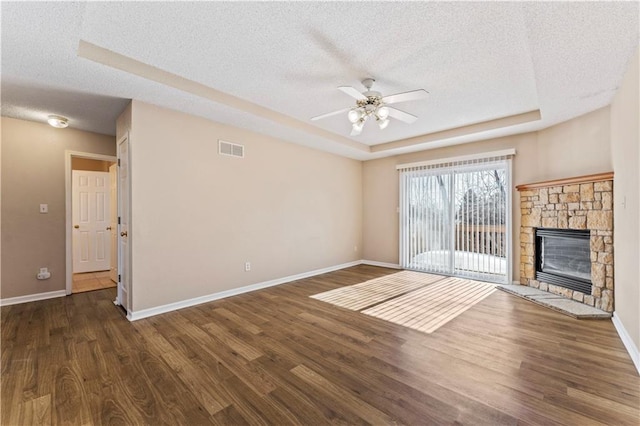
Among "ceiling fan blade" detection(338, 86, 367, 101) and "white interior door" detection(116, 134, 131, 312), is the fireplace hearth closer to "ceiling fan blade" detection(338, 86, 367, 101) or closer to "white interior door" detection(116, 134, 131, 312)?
"ceiling fan blade" detection(338, 86, 367, 101)

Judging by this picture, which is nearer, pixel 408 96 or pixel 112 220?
pixel 408 96

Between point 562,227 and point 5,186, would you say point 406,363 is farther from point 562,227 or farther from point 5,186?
point 5,186

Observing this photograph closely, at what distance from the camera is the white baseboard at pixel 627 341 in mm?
2177

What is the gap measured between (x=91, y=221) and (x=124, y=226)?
2981 mm

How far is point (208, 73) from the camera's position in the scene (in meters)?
2.88

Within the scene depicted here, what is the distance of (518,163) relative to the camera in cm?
461

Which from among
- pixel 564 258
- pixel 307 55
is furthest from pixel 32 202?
pixel 564 258

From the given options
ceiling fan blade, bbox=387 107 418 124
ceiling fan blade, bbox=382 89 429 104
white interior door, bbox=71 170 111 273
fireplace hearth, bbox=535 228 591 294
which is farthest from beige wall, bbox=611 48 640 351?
white interior door, bbox=71 170 111 273

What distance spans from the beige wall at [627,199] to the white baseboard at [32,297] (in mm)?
6785

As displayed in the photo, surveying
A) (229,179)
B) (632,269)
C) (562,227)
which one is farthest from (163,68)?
(562,227)

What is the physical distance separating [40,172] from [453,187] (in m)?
6.80

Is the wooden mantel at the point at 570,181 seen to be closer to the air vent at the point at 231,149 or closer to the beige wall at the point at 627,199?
the beige wall at the point at 627,199

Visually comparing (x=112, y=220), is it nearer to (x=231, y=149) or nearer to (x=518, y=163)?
(x=231, y=149)

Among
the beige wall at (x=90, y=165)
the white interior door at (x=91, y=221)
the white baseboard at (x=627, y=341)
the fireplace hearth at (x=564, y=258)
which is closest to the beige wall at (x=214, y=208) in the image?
the beige wall at (x=90, y=165)
